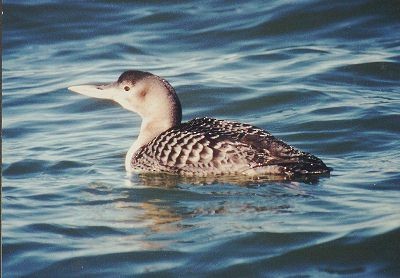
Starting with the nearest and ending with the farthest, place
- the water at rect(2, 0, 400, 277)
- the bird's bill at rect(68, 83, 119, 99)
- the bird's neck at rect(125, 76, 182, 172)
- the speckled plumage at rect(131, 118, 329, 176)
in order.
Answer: the water at rect(2, 0, 400, 277) < the speckled plumage at rect(131, 118, 329, 176) < the bird's neck at rect(125, 76, 182, 172) < the bird's bill at rect(68, 83, 119, 99)

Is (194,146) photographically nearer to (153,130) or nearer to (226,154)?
(226,154)

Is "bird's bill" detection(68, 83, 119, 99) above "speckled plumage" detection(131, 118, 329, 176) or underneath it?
above

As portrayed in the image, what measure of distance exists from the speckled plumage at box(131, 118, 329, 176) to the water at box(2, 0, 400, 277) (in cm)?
12

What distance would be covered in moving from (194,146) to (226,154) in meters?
0.25

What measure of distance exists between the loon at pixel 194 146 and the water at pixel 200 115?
126 millimetres

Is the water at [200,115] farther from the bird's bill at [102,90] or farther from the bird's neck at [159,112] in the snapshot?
the bird's bill at [102,90]

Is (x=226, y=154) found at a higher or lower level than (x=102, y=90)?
lower

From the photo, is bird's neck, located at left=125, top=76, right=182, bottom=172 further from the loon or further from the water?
the water

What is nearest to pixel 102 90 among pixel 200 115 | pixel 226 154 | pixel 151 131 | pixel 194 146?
pixel 151 131

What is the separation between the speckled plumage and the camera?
7.05m

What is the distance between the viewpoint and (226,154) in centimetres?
712

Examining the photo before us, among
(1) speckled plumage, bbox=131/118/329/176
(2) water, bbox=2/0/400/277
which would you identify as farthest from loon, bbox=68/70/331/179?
(2) water, bbox=2/0/400/277

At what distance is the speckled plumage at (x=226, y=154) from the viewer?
705cm

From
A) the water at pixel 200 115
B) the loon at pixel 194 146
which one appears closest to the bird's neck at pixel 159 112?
the loon at pixel 194 146
